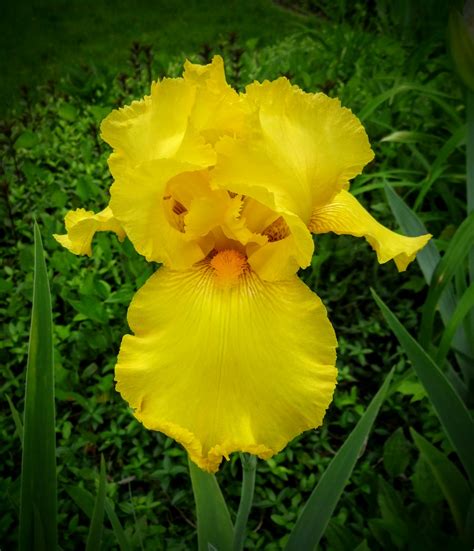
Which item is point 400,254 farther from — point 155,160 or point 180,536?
point 180,536

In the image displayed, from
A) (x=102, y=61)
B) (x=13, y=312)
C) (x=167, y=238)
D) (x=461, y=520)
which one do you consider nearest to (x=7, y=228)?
(x=13, y=312)

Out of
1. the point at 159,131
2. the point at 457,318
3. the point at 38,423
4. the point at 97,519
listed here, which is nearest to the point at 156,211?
the point at 159,131

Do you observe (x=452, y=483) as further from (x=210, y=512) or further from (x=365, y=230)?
(x=365, y=230)

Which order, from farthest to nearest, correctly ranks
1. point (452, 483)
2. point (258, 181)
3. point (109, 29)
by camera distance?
point (109, 29)
point (452, 483)
point (258, 181)

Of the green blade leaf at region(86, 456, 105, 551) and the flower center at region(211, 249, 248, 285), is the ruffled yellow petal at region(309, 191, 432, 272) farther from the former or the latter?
the green blade leaf at region(86, 456, 105, 551)

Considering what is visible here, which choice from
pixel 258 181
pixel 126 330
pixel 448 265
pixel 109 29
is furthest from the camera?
pixel 109 29

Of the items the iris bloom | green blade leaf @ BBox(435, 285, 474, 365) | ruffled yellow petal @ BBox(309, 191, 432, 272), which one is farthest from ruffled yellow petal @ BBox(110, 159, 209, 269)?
green blade leaf @ BBox(435, 285, 474, 365)

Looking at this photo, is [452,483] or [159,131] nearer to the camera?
[159,131]
